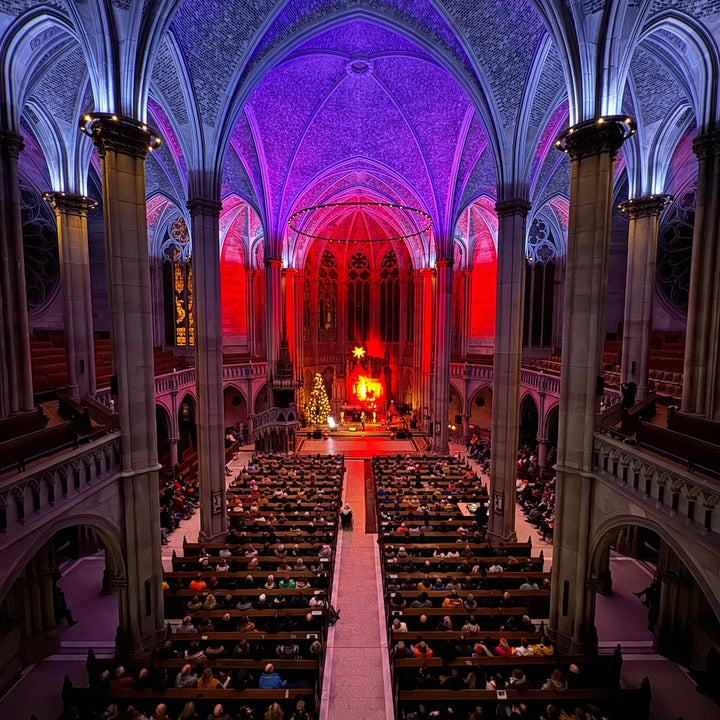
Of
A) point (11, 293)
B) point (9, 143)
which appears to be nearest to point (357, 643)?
point (11, 293)

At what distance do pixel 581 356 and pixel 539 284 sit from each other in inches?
872

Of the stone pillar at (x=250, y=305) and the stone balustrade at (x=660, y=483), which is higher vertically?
the stone pillar at (x=250, y=305)

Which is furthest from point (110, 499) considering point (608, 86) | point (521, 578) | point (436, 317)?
point (436, 317)

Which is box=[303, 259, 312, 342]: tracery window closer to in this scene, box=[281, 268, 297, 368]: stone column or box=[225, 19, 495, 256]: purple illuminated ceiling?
box=[281, 268, 297, 368]: stone column

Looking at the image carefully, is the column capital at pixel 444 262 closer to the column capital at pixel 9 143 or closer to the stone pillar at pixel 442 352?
the stone pillar at pixel 442 352

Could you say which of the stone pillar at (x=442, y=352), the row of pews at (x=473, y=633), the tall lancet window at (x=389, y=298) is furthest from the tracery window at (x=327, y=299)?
the row of pews at (x=473, y=633)

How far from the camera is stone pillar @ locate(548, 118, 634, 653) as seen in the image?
8.91 m

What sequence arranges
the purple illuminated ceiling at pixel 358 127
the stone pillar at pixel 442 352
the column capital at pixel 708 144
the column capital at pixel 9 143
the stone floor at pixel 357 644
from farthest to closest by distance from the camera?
the stone pillar at pixel 442 352
the purple illuminated ceiling at pixel 358 127
the column capital at pixel 9 143
the column capital at pixel 708 144
the stone floor at pixel 357 644

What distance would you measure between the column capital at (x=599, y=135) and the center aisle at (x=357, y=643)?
11323 mm

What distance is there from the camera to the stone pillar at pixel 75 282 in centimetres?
1366

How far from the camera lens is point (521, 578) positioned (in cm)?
1104

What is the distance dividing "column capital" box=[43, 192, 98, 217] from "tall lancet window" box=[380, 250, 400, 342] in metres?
26.9

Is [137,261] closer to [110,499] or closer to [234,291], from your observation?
[110,499]

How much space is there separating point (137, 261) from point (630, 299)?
14.0 meters
